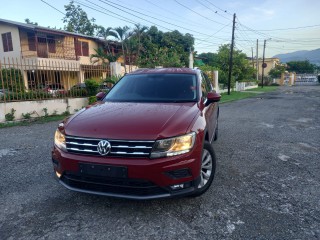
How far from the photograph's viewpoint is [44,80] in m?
9.54

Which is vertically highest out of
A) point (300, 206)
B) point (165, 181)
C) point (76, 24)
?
point (76, 24)

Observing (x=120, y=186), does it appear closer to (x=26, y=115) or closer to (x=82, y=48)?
(x=26, y=115)

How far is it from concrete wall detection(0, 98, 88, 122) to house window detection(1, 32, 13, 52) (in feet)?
53.0

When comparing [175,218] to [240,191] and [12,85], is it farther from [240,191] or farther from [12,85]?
[12,85]

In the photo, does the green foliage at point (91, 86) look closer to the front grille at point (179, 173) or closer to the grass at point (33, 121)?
the grass at point (33, 121)

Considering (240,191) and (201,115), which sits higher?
(201,115)

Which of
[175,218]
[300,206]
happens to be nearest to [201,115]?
[175,218]

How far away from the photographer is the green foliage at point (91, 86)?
10.8 metres

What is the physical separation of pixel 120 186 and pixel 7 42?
980 inches

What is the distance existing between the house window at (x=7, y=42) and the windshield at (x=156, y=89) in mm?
22531

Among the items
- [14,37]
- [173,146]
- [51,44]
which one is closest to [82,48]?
[51,44]

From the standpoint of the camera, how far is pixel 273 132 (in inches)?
271

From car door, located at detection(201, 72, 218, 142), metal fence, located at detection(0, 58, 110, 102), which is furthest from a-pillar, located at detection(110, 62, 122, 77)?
car door, located at detection(201, 72, 218, 142)

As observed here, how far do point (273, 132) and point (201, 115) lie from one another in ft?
14.9
